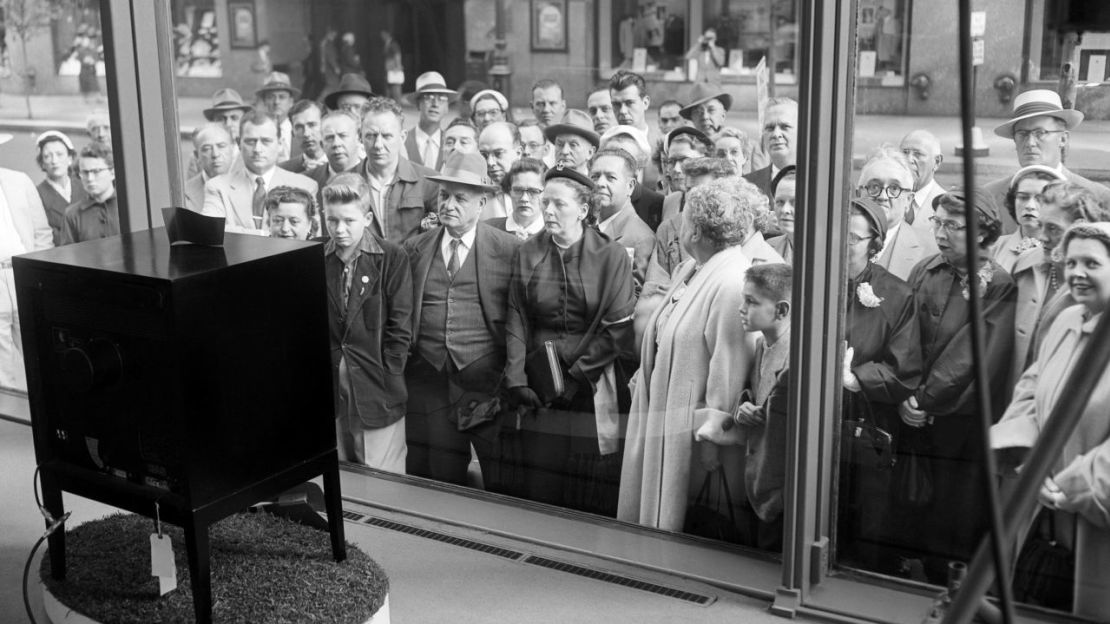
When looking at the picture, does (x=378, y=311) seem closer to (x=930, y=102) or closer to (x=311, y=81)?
(x=311, y=81)

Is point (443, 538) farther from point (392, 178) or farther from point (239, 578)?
point (392, 178)

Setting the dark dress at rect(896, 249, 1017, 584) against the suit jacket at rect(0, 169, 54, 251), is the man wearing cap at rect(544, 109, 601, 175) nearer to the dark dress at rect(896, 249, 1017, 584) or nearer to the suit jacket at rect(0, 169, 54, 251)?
the dark dress at rect(896, 249, 1017, 584)

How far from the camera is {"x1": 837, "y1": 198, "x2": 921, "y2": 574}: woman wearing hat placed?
10.1 ft

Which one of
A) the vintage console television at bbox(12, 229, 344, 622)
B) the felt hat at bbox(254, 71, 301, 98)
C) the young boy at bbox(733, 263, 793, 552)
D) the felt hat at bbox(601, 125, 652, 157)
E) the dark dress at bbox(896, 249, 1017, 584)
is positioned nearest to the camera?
the vintage console television at bbox(12, 229, 344, 622)

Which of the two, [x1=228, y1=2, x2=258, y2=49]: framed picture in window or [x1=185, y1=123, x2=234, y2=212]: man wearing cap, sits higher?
[x1=228, y1=2, x2=258, y2=49]: framed picture in window

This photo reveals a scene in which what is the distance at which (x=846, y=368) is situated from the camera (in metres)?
3.16

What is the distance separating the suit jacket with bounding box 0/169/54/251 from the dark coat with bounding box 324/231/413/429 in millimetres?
1755

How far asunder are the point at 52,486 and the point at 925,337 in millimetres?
2246

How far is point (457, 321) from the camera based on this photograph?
391cm

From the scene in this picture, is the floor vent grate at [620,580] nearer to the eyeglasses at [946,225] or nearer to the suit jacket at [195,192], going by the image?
the eyeglasses at [946,225]

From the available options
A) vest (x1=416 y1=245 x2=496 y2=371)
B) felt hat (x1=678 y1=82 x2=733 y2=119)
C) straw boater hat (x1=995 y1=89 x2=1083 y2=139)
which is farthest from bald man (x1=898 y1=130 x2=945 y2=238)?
vest (x1=416 y1=245 x2=496 y2=371)

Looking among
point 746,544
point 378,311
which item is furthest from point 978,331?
point 378,311

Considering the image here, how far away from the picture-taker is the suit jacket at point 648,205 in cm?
345

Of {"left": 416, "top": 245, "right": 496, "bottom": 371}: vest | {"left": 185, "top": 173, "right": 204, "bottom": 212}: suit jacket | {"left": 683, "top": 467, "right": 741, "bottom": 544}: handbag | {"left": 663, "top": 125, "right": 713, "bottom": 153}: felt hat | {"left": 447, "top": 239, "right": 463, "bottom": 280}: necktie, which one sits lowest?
{"left": 683, "top": 467, "right": 741, "bottom": 544}: handbag
